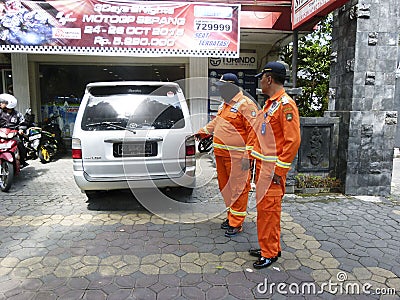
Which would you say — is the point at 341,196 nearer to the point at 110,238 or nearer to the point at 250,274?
the point at 250,274

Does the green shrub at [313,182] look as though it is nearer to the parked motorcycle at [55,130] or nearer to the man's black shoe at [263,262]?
the man's black shoe at [263,262]

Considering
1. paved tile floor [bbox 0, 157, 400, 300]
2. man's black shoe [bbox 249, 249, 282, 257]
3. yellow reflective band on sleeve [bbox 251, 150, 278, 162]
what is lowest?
paved tile floor [bbox 0, 157, 400, 300]

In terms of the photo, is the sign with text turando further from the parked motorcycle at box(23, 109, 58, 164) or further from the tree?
the parked motorcycle at box(23, 109, 58, 164)

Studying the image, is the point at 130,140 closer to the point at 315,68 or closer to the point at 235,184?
the point at 235,184

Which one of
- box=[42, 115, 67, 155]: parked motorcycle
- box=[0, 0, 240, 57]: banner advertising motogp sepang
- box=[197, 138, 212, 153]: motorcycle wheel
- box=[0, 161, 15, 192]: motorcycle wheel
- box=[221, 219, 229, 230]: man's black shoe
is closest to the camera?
box=[221, 219, 229, 230]: man's black shoe

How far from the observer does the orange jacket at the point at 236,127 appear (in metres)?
3.60

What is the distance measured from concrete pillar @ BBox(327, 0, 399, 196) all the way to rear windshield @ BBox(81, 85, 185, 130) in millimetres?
2756

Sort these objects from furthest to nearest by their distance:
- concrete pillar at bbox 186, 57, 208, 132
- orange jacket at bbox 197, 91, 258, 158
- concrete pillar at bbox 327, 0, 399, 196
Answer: concrete pillar at bbox 186, 57, 208, 132 → concrete pillar at bbox 327, 0, 399, 196 → orange jacket at bbox 197, 91, 258, 158

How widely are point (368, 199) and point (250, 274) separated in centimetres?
313

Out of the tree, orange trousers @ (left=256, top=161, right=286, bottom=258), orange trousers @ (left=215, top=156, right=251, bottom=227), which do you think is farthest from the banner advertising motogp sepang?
orange trousers @ (left=256, top=161, right=286, bottom=258)

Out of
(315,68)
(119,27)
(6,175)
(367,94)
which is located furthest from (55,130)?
Result: (315,68)

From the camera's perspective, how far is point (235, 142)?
366 centimetres

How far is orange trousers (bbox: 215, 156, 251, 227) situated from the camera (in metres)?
3.69

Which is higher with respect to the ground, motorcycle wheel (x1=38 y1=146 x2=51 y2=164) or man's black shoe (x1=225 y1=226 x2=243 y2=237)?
motorcycle wheel (x1=38 y1=146 x2=51 y2=164)
